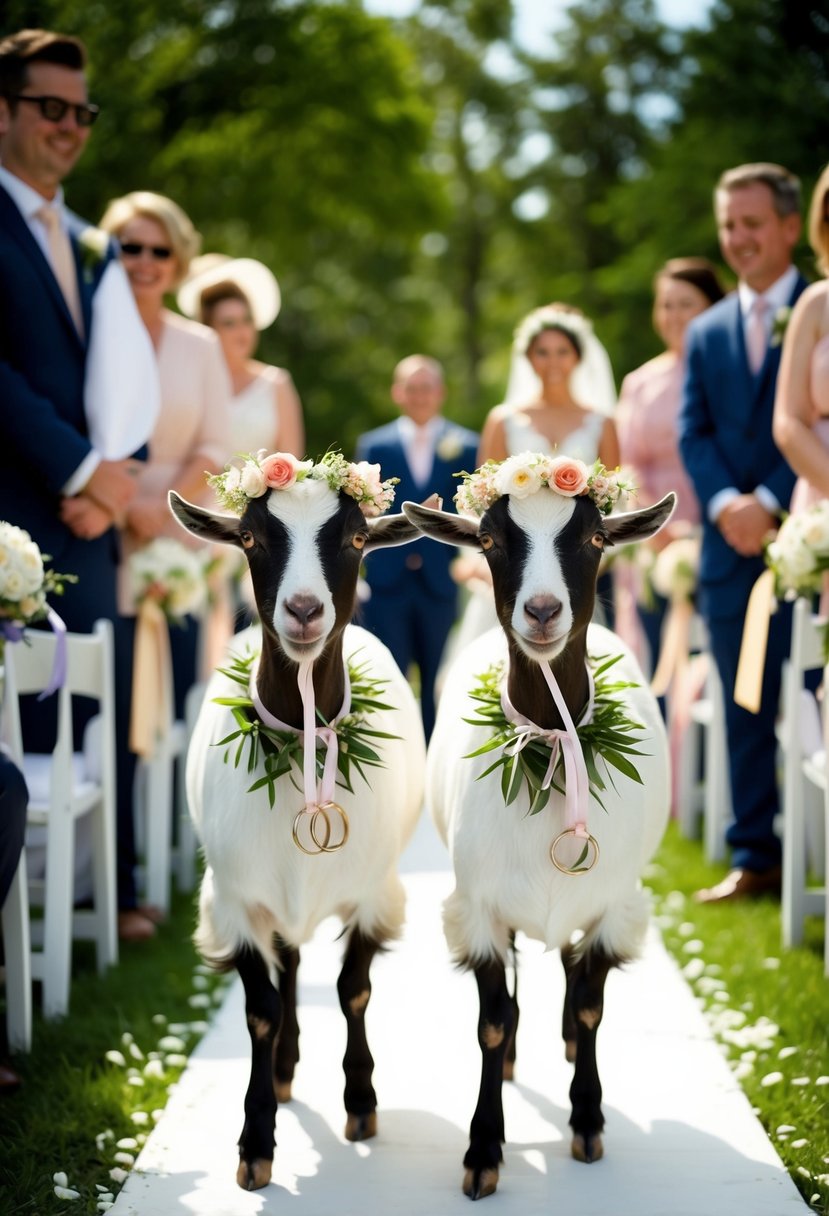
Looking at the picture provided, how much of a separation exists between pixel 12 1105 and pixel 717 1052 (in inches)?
91.4

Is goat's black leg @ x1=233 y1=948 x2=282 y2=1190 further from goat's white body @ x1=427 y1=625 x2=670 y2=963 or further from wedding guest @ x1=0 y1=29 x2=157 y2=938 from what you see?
wedding guest @ x1=0 y1=29 x2=157 y2=938

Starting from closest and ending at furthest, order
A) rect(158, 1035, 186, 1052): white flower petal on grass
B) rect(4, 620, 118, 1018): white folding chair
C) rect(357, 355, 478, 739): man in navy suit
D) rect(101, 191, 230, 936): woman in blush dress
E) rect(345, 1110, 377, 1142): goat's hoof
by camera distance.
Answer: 1. rect(345, 1110, 377, 1142): goat's hoof
2. rect(158, 1035, 186, 1052): white flower petal on grass
3. rect(4, 620, 118, 1018): white folding chair
4. rect(101, 191, 230, 936): woman in blush dress
5. rect(357, 355, 478, 739): man in navy suit

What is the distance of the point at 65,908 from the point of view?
492 cm

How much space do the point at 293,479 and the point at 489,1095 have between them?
1.72 m

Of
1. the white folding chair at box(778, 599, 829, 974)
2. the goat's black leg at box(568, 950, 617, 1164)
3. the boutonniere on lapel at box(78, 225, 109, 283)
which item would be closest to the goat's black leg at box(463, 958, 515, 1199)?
the goat's black leg at box(568, 950, 617, 1164)

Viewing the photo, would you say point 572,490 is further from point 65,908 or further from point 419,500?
point 419,500

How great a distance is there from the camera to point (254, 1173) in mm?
3555

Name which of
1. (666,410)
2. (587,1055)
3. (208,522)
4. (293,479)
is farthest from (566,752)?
(666,410)

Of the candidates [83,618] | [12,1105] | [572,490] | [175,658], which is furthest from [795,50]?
[12,1105]

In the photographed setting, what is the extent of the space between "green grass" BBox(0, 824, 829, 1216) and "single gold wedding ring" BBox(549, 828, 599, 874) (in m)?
1.04

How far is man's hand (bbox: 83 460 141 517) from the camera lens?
17.7 feet

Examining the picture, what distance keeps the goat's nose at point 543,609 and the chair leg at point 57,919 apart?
2.30 m

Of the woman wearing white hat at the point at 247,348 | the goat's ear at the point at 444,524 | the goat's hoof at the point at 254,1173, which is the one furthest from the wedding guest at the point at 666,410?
the goat's hoof at the point at 254,1173

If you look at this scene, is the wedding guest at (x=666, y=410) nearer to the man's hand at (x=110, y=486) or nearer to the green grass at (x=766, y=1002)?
the green grass at (x=766, y=1002)
